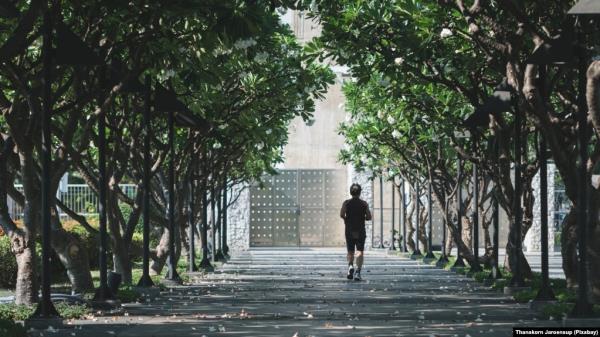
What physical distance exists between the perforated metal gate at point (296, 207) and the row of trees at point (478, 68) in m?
29.0

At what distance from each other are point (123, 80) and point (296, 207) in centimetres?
4029

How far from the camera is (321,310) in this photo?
56.6ft

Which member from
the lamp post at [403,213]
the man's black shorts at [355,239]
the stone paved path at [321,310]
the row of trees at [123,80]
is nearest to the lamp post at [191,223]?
the row of trees at [123,80]

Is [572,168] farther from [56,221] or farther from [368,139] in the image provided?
[368,139]

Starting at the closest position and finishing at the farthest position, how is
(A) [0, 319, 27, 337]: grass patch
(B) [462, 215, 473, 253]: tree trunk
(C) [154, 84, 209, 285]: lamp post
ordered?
(A) [0, 319, 27, 337]: grass patch → (C) [154, 84, 209, 285]: lamp post → (B) [462, 215, 473, 253]: tree trunk

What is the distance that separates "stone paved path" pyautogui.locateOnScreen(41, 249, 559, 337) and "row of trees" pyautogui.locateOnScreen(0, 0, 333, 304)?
172 centimetres

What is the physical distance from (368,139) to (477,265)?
821 cm

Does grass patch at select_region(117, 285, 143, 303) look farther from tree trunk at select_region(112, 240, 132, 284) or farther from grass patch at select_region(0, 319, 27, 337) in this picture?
grass patch at select_region(0, 319, 27, 337)

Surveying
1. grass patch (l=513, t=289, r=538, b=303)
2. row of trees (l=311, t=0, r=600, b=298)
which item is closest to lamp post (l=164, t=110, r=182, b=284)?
row of trees (l=311, t=0, r=600, b=298)

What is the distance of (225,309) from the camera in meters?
17.6

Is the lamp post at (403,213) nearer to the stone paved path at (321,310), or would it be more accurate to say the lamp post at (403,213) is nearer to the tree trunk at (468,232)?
the tree trunk at (468,232)

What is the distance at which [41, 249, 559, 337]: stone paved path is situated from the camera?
551 inches

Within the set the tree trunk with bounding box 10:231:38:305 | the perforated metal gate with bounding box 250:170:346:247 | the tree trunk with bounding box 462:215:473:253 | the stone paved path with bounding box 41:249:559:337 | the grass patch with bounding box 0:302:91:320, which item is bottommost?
the stone paved path with bounding box 41:249:559:337

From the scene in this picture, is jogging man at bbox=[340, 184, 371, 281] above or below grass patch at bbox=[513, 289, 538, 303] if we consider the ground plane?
above
